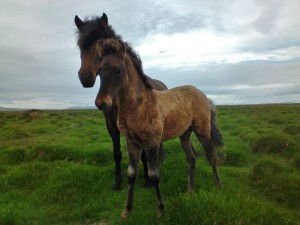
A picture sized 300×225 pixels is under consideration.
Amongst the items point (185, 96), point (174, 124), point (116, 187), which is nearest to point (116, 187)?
point (116, 187)

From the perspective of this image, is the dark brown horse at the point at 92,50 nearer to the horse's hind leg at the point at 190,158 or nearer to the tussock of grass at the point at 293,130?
the horse's hind leg at the point at 190,158

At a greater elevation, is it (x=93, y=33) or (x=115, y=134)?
(x=93, y=33)

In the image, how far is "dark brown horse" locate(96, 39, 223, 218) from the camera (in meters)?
4.77

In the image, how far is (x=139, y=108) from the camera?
17.3 feet

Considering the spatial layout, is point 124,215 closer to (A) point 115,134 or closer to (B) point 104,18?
(A) point 115,134

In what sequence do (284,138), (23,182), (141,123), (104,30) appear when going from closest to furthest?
(141,123), (104,30), (23,182), (284,138)

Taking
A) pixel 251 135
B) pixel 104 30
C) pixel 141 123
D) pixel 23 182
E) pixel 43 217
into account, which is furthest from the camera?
pixel 251 135

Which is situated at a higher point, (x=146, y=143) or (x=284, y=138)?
(x=146, y=143)

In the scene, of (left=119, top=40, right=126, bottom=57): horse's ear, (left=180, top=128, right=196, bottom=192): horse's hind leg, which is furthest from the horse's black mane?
(left=180, top=128, right=196, bottom=192): horse's hind leg

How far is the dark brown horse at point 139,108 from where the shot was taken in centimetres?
477

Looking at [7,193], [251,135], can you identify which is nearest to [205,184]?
[7,193]

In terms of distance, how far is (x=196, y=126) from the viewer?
691 cm

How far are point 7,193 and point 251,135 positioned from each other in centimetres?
1229

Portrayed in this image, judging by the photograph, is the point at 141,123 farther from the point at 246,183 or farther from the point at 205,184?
the point at 246,183
